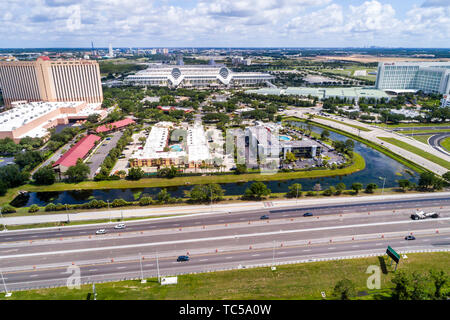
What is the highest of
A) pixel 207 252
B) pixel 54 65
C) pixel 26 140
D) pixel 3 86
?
pixel 54 65

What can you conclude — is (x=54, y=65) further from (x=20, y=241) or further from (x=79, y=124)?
(x=20, y=241)

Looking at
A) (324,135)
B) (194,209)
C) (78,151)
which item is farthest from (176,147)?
(324,135)

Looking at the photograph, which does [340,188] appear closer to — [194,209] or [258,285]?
[194,209]

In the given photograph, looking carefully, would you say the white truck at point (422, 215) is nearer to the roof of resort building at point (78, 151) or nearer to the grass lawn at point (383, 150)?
the grass lawn at point (383, 150)

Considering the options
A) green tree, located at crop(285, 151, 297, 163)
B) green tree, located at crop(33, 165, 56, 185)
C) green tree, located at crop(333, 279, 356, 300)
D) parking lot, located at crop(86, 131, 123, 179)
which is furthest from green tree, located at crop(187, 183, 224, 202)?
green tree, located at crop(33, 165, 56, 185)
